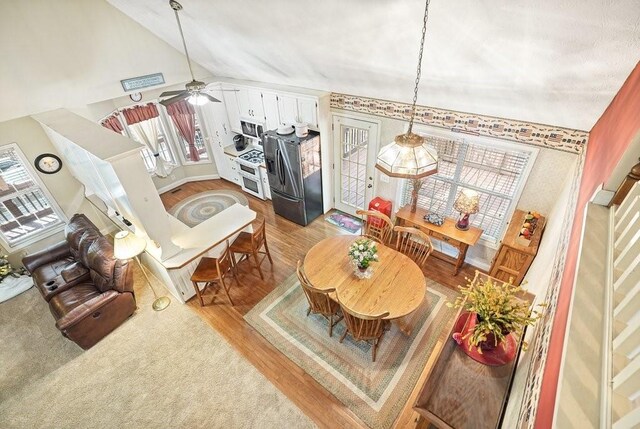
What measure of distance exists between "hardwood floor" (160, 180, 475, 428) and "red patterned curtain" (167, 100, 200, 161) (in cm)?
146

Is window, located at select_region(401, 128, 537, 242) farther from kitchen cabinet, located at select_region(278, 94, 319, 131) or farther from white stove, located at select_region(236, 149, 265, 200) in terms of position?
white stove, located at select_region(236, 149, 265, 200)

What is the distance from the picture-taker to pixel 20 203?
4.64 m

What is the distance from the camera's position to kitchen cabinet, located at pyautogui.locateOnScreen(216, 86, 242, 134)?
5.73 meters

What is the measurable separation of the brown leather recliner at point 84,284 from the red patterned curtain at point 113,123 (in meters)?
1.82

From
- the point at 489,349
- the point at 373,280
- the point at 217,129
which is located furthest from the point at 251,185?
the point at 489,349

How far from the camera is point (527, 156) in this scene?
343 centimetres

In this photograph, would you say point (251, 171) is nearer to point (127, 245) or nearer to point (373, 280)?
point (127, 245)

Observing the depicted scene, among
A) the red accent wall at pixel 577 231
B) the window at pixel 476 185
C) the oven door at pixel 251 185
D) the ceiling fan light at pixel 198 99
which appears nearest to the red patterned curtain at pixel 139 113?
the oven door at pixel 251 185

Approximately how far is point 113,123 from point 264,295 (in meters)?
4.19

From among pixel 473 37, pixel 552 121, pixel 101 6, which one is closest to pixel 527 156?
pixel 552 121

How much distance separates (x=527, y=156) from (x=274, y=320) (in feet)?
12.0

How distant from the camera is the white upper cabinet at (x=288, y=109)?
15.7 feet

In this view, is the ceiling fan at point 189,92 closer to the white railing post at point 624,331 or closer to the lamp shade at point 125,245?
the lamp shade at point 125,245

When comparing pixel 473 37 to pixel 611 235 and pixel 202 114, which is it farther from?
pixel 202 114
